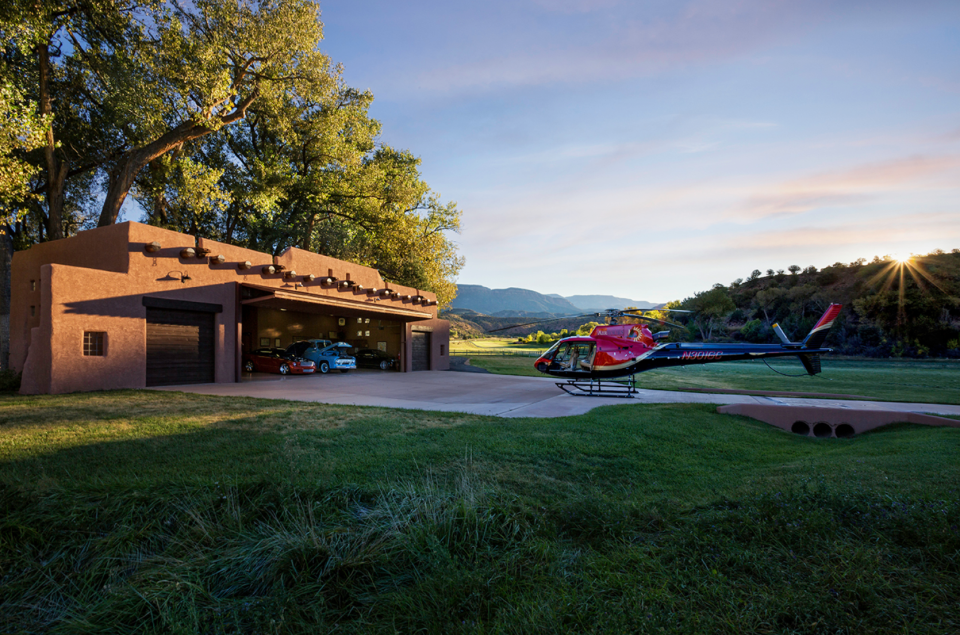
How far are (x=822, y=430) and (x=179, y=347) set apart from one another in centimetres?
1826

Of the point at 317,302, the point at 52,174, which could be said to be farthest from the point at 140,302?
the point at 52,174

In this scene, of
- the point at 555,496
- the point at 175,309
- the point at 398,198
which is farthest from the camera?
the point at 398,198

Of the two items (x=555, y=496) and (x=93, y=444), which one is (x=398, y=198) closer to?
(x=93, y=444)

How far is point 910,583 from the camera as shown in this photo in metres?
2.44

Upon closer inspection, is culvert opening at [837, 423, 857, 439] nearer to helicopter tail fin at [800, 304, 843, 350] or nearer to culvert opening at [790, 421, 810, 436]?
culvert opening at [790, 421, 810, 436]

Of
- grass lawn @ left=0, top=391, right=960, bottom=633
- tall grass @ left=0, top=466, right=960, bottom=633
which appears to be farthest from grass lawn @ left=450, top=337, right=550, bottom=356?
tall grass @ left=0, top=466, right=960, bottom=633

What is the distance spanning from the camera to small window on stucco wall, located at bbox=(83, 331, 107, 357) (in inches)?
451

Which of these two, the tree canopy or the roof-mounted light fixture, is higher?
the tree canopy

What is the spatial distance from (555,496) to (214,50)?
64.9ft

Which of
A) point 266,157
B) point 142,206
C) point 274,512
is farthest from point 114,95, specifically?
point 274,512

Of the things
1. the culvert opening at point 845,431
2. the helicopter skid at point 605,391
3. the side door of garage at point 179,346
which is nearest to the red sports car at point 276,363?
the side door of garage at point 179,346

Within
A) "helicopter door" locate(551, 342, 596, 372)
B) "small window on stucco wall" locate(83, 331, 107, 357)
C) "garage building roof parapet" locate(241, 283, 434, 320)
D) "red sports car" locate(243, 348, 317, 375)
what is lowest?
"red sports car" locate(243, 348, 317, 375)

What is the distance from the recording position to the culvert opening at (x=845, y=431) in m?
9.92

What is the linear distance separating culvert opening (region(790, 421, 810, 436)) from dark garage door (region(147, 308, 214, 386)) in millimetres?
17373
